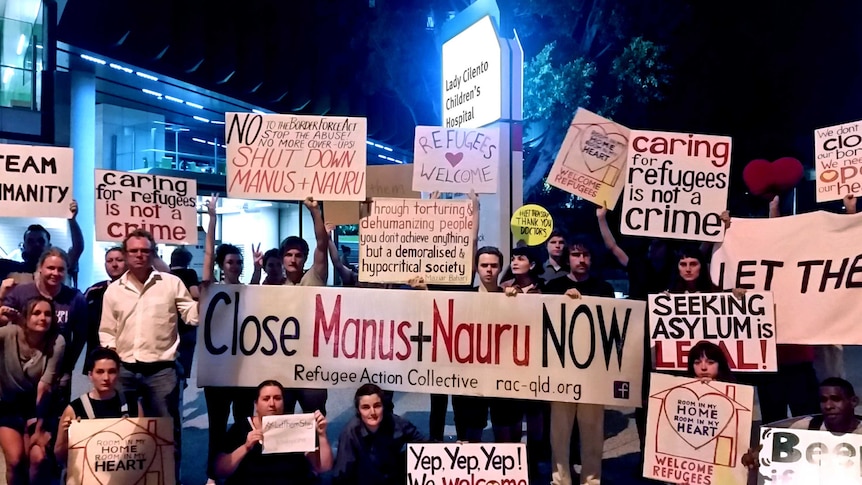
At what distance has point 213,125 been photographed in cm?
2252

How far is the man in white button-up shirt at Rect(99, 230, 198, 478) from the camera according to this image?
16.2 ft

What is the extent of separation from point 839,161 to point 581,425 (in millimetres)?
2651

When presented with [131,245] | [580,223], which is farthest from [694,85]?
[131,245]

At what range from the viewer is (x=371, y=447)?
4793 mm

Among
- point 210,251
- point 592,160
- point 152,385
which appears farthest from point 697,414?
point 152,385

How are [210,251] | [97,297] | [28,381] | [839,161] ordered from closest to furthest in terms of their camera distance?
[28,381]
[210,251]
[839,161]
[97,297]

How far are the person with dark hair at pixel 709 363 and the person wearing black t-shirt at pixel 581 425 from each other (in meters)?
0.78

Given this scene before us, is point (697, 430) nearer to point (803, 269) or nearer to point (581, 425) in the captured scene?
point (581, 425)

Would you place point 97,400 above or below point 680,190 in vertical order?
below

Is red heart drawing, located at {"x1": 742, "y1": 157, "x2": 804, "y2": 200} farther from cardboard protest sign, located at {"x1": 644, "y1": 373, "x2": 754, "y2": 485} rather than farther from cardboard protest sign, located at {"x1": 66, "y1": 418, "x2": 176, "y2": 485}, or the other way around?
cardboard protest sign, located at {"x1": 66, "y1": 418, "x2": 176, "y2": 485}

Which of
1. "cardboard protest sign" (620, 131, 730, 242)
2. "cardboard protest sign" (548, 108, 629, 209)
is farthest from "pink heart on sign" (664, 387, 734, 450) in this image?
"cardboard protest sign" (548, 108, 629, 209)

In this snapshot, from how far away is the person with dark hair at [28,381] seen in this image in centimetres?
472

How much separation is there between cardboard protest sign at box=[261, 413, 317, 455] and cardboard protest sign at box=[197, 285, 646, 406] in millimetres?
690

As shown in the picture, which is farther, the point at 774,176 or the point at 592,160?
the point at 774,176
